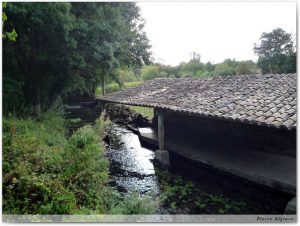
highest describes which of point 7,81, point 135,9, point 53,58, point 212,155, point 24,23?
point 135,9

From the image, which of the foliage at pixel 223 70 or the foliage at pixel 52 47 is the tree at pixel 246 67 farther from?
the foliage at pixel 52 47

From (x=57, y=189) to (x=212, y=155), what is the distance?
242 inches

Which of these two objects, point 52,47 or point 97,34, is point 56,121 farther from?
point 97,34

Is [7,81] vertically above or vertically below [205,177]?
above

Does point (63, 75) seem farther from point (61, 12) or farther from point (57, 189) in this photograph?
point (57, 189)

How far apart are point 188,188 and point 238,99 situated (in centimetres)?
327

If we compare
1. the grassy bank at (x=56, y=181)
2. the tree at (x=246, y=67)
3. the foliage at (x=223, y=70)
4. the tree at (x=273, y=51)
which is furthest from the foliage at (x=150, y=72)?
the grassy bank at (x=56, y=181)

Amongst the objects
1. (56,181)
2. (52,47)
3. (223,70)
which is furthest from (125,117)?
(223,70)

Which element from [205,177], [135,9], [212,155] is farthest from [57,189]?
[135,9]

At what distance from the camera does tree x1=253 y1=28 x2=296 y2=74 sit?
927 inches

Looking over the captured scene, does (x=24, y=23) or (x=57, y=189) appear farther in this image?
(x=24, y=23)

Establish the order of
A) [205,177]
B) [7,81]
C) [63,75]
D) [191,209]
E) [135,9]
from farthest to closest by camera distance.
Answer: [135,9], [63,75], [7,81], [205,177], [191,209]

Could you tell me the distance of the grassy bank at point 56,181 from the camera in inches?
223

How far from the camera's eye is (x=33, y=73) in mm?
13141
